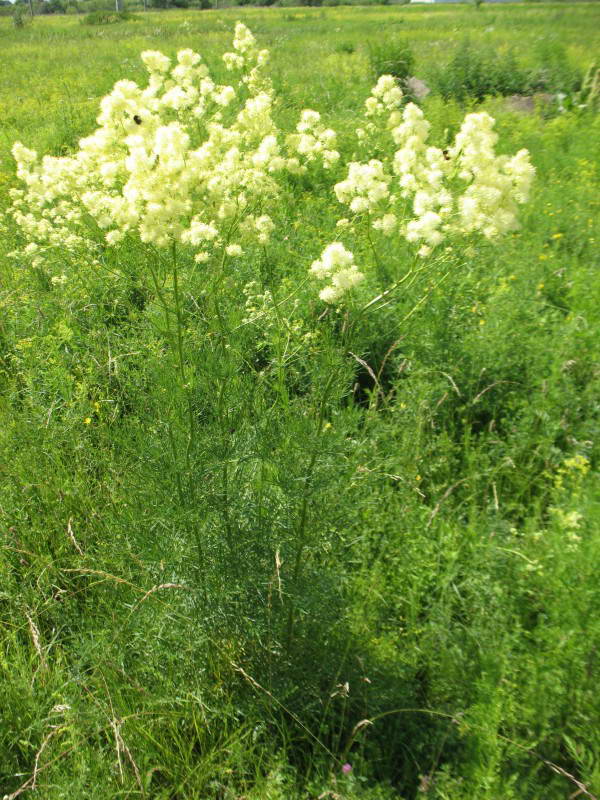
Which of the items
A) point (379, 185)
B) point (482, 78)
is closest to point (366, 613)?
point (379, 185)

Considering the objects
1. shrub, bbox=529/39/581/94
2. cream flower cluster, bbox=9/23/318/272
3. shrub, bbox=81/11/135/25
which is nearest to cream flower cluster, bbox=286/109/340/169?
cream flower cluster, bbox=9/23/318/272

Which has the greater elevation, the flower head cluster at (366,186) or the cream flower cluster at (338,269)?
the flower head cluster at (366,186)

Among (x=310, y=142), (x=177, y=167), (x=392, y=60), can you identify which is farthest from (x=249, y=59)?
(x=392, y=60)

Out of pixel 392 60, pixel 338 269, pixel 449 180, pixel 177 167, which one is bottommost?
pixel 338 269

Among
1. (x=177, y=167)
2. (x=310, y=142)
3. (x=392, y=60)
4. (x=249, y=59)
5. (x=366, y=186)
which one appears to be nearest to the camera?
(x=177, y=167)

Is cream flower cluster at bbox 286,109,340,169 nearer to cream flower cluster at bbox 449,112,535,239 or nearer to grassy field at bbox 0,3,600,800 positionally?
grassy field at bbox 0,3,600,800

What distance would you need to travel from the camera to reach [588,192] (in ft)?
19.0

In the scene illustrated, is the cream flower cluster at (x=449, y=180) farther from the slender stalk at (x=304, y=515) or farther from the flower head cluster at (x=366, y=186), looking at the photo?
the slender stalk at (x=304, y=515)

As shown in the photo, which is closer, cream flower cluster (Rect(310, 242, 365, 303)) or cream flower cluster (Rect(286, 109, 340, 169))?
cream flower cluster (Rect(310, 242, 365, 303))

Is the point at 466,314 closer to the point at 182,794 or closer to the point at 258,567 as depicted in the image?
the point at 258,567

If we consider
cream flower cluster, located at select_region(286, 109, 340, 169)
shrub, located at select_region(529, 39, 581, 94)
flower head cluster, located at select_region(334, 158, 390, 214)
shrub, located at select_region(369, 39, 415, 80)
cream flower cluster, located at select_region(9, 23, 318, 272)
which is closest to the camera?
cream flower cluster, located at select_region(9, 23, 318, 272)

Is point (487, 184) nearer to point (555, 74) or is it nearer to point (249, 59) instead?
point (249, 59)

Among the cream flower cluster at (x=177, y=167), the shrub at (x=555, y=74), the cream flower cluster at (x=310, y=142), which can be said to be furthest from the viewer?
the shrub at (x=555, y=74)

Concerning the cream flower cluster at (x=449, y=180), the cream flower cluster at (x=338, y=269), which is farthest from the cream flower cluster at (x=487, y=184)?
the cream flower cluster at (x=338, y=269)
